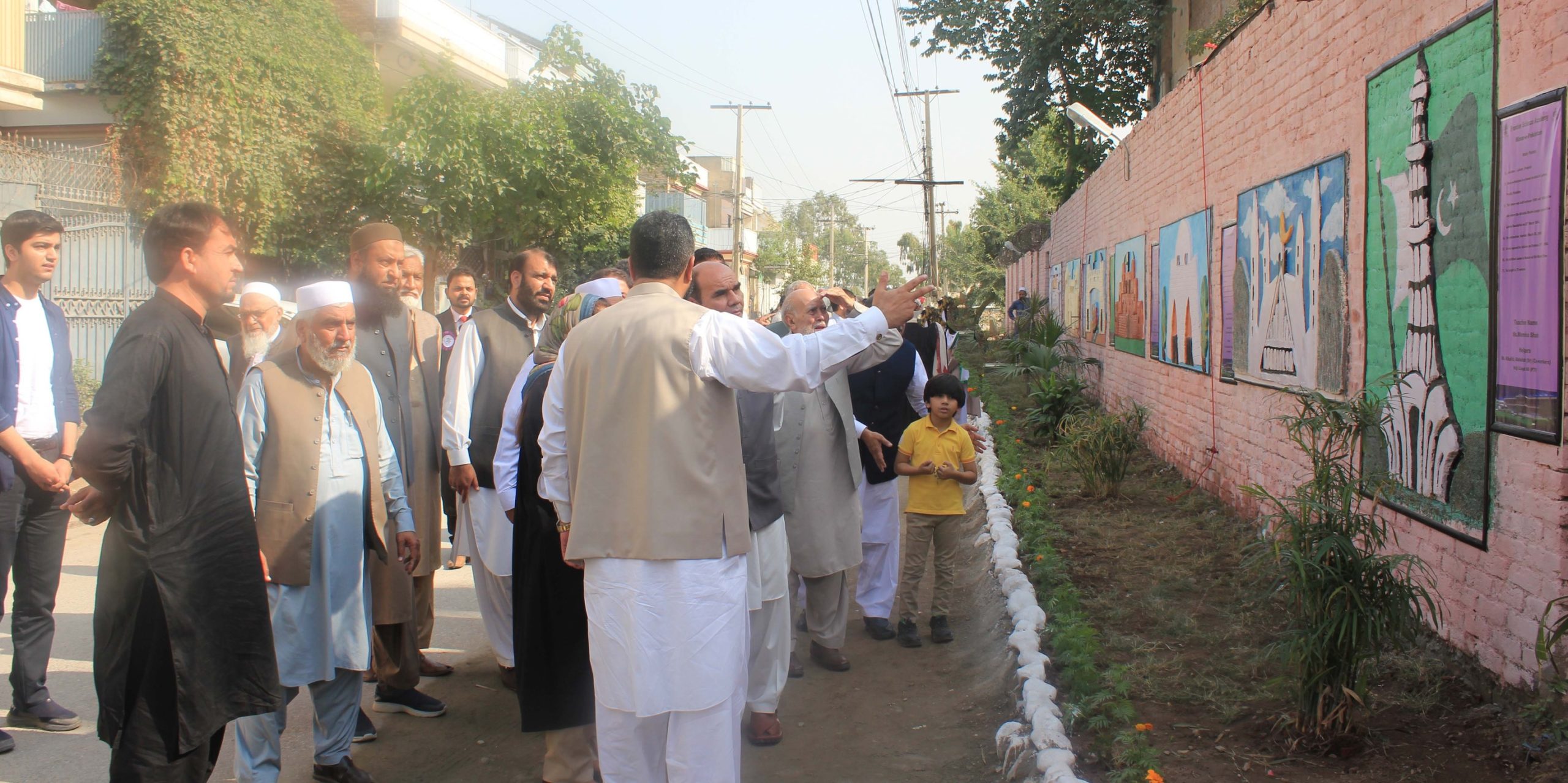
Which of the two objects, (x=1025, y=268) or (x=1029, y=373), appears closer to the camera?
(x=1029, y=373)

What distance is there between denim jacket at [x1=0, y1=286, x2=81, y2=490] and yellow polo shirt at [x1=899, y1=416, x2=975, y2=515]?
12.9 ft

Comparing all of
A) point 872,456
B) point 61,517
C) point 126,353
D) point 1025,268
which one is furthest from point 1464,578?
point 1025,268

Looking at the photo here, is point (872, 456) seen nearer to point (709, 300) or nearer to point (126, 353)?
point (709, 300)

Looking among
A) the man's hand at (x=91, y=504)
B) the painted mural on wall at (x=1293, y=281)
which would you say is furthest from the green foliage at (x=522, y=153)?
the man's hand at (x=91, y=504)

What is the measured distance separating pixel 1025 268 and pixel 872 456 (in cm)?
2667

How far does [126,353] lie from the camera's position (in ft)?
9.64

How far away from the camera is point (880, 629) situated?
5.96 m

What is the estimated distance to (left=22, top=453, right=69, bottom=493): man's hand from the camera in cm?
412

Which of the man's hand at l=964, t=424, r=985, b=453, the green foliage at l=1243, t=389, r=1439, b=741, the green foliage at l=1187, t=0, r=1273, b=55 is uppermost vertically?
the green foliage at l=1187, t=0, r=1273, b=55

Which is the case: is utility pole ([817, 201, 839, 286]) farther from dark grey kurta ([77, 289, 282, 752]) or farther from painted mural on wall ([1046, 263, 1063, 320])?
dark grey kurta ([77, 289, 282, 752])

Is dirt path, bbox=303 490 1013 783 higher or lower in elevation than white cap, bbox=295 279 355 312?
lower

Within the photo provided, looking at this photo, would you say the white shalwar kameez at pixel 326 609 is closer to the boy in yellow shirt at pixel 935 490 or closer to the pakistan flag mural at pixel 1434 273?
the boy in yellow shirt at pixel 935 490

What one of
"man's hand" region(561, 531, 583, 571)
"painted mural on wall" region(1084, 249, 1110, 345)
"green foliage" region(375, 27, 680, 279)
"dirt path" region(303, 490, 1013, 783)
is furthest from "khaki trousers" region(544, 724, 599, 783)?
"green foliage" region(375, 27, 680, 279)

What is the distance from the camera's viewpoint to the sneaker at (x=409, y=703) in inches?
185
